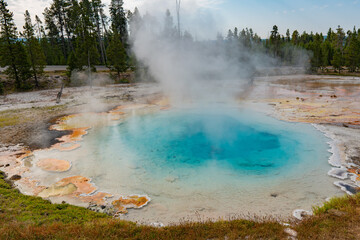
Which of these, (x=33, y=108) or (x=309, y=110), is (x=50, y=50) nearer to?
(x=33, y=108)

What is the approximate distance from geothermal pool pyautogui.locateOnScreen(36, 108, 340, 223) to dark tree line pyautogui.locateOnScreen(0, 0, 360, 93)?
18.6 meters

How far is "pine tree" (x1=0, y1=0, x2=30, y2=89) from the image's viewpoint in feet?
81.7

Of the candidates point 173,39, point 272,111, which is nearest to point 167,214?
point 272,111

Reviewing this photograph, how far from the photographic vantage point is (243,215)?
562 centimetres

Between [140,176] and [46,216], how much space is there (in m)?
3.20

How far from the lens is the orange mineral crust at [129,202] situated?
241 inches

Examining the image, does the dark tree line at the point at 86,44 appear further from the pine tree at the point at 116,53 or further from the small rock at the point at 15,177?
the small rock at the point at 15,177

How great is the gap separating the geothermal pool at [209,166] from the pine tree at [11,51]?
19851mm

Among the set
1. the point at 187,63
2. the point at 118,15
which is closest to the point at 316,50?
the point at 187,63

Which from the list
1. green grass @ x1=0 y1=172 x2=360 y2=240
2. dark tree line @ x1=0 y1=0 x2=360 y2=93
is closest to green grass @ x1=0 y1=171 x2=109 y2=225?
green grass @ x1=0 y1=172 x2=360 y2=240

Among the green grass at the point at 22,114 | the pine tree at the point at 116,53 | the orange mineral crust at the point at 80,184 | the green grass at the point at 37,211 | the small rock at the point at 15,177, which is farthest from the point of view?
the pine tree at the point at 116,53

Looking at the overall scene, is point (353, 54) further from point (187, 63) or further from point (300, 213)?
point (300, 213)

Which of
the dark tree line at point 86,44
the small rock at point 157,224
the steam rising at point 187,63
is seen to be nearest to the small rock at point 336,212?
the small rock at point 157,224

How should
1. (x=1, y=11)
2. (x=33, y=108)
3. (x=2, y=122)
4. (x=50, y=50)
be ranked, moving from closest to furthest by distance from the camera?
(x=2, y=122), (x=33, y=108), (x=1, y=11), (x=50, y=50)
